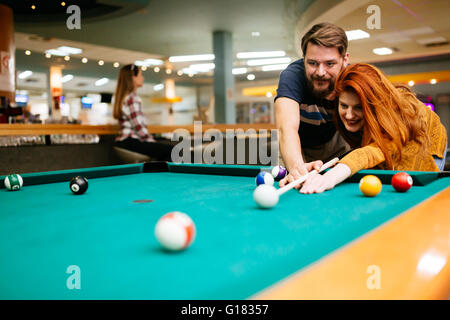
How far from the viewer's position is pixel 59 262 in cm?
79

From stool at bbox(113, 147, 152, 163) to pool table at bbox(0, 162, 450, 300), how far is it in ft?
10.4

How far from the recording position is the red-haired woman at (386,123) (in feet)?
6.66

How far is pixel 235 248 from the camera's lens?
826mm

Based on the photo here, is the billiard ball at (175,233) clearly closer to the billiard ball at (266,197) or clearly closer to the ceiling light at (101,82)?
the billiard ball at (266,197)

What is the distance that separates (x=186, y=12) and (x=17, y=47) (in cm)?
590

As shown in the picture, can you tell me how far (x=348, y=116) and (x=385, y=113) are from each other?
10.4 inches

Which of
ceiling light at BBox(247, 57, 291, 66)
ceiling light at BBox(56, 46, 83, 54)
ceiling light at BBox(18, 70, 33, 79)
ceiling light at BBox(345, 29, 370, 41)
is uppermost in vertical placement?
ceiling light at BBox(247, 57, 291, 66)

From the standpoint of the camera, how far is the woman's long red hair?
2.04m

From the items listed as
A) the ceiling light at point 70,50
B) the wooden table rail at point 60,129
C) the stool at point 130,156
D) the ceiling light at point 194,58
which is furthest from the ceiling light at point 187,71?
the stool at point 130,156

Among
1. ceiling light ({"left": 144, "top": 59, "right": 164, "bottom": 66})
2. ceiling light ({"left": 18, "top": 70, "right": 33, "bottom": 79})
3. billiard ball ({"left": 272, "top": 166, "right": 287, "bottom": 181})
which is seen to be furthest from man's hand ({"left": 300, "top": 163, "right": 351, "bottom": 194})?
ceiling light ({"left": 18, "top": 70, "right": 33, "bottom": 79})

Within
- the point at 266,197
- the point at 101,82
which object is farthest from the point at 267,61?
Result: the point at 266,197

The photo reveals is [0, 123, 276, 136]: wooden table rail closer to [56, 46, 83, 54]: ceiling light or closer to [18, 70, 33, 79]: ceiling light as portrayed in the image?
[56, 46, 83, 54]: ceiling light

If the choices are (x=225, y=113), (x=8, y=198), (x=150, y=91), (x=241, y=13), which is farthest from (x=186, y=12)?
(x=150, y=91)
